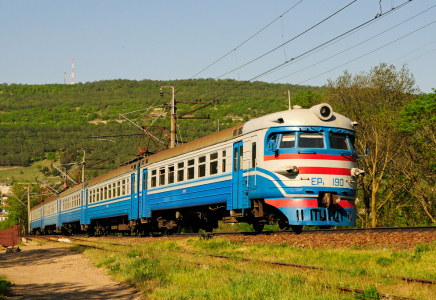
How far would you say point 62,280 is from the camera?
11875 millimetres

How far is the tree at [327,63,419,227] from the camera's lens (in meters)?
32.5

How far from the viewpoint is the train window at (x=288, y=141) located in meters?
14.4

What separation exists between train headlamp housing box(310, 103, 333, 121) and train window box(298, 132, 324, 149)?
556 mm

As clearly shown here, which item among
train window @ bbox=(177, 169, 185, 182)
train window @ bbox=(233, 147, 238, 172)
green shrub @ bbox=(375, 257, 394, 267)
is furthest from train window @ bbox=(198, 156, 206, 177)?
green shrub @ bbox=(375, 257, 394, 267)

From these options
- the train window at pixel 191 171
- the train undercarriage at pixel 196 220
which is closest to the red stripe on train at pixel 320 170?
the train undercarriage at pixel 196 220

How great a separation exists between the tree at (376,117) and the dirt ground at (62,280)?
21.5 meters

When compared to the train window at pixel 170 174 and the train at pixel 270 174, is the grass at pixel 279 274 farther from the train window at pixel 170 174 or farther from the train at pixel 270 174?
the train window at pixel 170 174

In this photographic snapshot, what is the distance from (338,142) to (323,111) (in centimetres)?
100

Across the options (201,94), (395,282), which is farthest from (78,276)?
(201,94)

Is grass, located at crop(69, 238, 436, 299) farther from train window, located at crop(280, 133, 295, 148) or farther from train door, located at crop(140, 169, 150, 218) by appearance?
train door, located at crop(140, 169, 150, 218)

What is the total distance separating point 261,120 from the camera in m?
15.1

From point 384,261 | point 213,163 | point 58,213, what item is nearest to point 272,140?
point 213,163

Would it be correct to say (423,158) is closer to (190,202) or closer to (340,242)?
(190,202)

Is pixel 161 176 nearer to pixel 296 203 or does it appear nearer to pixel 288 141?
pixel 288 141
